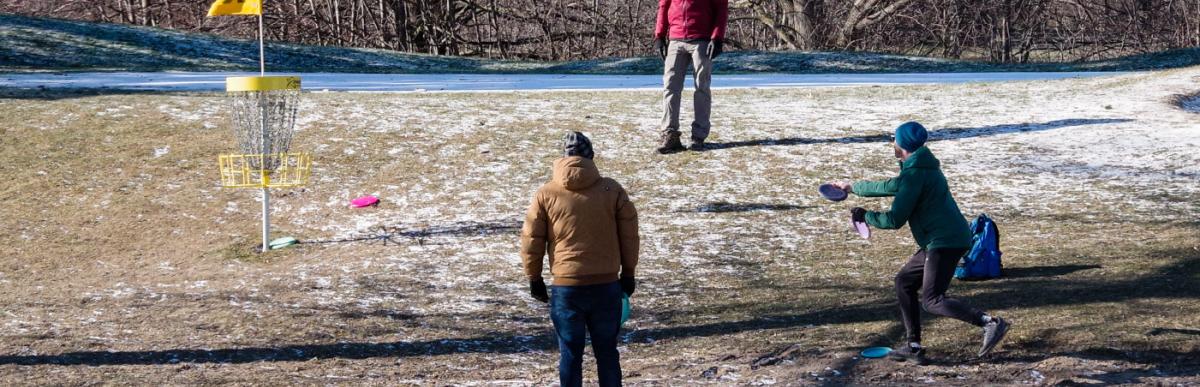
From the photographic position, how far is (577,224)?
17.8 ft

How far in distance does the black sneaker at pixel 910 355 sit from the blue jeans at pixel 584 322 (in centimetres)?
181

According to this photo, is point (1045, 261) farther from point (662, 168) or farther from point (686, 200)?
point (662, 168)

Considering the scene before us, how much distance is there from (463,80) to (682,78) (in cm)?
672

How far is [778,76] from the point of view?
61.8ft

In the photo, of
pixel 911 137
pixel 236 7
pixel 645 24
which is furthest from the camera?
pixel 645 24

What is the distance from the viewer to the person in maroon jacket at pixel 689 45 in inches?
448

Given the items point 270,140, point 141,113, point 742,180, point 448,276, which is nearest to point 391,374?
point 448,276

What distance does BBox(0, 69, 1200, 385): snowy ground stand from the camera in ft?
22.3

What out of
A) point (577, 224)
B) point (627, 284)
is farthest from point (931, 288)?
point (577, 224)

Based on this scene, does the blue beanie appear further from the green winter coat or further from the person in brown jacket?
the person in brown jacket

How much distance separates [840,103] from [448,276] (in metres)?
7.43

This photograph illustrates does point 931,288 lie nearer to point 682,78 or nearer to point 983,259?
point 983,259

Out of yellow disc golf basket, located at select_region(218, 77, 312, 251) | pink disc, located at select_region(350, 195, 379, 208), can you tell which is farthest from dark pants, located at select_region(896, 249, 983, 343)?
pink disc, located at select_region(350, 195, 379, 208)

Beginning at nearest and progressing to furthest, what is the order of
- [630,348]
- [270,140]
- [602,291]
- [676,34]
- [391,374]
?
1. [602,291]
2. [391,374]
3. [630,348]
4. [270,140]
5. [676,34]
